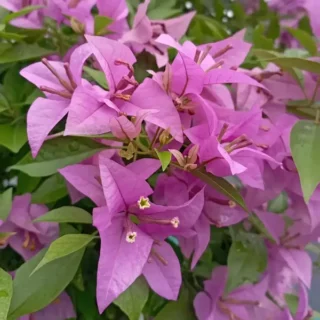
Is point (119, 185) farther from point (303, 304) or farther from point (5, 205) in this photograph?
point (303, 304)

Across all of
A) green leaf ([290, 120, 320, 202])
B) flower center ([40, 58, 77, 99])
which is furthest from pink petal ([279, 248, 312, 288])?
flower center ([40, 58, 77, 99])

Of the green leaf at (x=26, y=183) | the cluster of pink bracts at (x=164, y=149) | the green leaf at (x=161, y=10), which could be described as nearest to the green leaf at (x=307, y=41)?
the cluster of pink bracts at (x=164, y=149)

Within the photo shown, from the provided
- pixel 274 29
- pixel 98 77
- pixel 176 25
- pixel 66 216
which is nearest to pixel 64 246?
pixel 66 216

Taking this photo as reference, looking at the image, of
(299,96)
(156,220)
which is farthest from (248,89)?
(156,220)

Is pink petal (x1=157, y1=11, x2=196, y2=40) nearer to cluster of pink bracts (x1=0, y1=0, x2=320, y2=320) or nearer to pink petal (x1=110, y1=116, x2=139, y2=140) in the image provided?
cluster of pink bracts (x1=0, y1=0, x2=320, y2=320)

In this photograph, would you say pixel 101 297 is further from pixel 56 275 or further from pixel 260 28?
pixel 260 28

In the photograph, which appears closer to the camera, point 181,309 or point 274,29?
point 181,309
